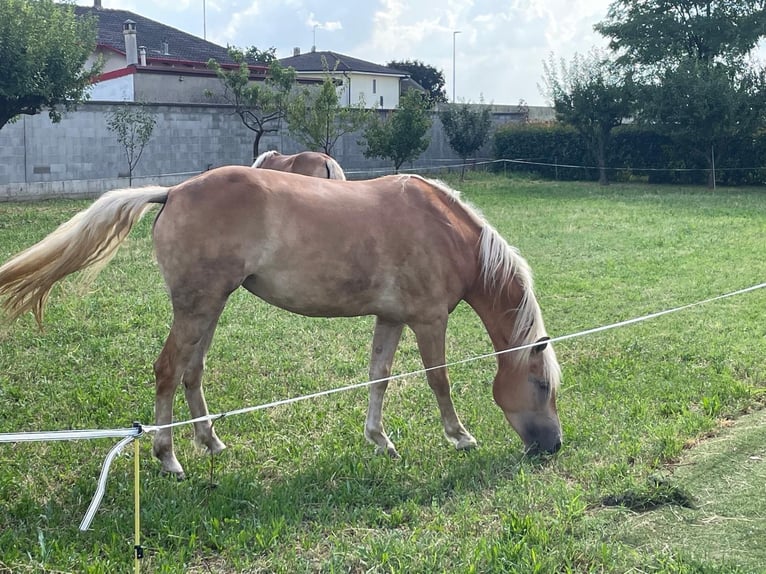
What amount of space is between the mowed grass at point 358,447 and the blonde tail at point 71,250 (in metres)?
0.91

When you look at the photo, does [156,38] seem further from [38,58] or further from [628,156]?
[38,58]

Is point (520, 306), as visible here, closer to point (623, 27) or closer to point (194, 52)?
point (623, 27)

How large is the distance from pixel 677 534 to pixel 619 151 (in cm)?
2661

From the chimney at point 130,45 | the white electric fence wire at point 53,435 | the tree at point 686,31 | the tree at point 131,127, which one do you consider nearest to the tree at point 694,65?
the tree at point 686,31

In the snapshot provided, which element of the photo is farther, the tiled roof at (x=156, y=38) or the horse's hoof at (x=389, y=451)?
the tiled roof at (x=156, y=38)

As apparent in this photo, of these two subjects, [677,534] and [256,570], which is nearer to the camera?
[256,570]

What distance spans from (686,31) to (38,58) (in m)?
22.8

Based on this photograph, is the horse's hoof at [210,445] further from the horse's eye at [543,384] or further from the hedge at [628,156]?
the hedge at [628,156]

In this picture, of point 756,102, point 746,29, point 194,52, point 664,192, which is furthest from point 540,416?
point 194,52

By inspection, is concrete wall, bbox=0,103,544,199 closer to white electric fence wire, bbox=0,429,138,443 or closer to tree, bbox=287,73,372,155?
tree, bbox=287,73,372,155

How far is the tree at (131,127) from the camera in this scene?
21.0 metres

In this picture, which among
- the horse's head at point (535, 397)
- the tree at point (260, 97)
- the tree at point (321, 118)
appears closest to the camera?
the horse's head at point (535, 397)

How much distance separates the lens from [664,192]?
2338 centimetres

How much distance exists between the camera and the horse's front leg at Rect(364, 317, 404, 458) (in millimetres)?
4754
